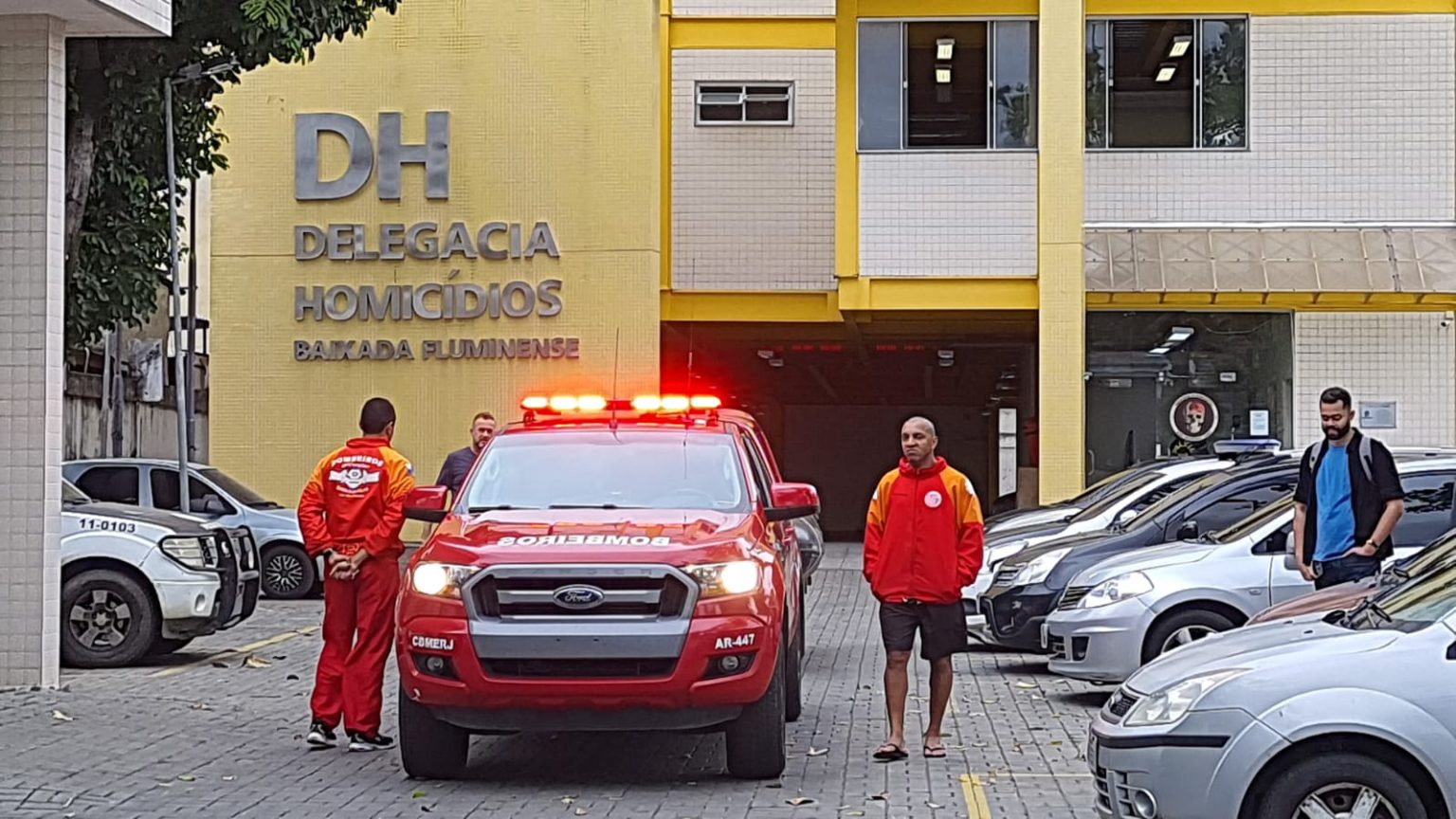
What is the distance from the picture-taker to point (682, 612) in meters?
9.28

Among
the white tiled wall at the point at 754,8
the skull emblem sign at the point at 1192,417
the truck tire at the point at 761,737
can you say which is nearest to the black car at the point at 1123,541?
the truck tire at the point at 761,737

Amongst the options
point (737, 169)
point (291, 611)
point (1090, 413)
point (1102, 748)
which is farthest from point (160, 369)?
point (1102, 748)

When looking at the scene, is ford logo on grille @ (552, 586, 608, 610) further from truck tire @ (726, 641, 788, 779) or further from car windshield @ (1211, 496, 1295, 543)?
car windshield @ (1211, 496, 1295, 543)

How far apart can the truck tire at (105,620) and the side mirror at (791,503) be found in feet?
20.1

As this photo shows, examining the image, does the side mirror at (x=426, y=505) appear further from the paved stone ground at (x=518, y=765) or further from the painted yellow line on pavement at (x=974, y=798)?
the painted yellow line on pavement at (x=974, y=798)

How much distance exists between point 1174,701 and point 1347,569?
14.4 feet

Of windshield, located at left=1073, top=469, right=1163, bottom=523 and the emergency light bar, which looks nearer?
the emergency light bar

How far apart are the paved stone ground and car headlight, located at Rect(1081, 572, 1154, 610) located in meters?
0.72

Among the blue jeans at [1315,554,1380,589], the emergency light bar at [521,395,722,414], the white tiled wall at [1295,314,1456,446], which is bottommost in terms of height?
the blue jeans at [1315,554,1380,589]

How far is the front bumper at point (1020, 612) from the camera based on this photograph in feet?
47.4

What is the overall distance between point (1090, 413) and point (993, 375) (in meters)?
11.2

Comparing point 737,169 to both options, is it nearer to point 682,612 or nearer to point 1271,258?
point 1271,258

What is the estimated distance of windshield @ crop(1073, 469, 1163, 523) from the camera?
17.9 meters

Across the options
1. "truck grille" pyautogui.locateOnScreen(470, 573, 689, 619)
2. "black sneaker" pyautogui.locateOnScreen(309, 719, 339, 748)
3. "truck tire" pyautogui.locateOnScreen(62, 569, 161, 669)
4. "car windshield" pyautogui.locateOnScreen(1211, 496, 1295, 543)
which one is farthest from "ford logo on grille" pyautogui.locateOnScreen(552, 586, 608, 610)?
"truck tire" pyautogui.locateOnScreen(62, 569, 161, 669)
